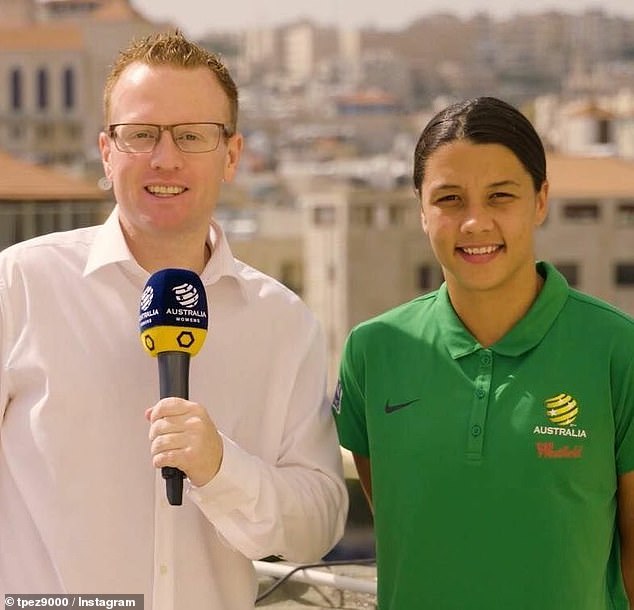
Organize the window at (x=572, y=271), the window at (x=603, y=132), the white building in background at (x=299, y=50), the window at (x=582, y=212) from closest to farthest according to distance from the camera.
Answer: the window at (x=572, y=271)
the window at (x=582, y=212)
the window at (x=603, y=132)
the white building in background at (x=299, y=50)

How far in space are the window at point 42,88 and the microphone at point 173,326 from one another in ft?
193

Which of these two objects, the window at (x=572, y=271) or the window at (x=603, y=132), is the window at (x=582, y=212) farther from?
the window at (x=603, y=132)

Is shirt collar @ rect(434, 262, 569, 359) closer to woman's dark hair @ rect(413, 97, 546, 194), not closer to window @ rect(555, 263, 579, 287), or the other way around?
woman's dark hair @ rect(413, 97, 546, 194)

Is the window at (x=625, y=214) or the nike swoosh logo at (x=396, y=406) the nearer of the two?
the nike swoosh logo at (x=396, y=406)

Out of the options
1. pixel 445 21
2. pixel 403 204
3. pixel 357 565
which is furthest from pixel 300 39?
pixel 357 565

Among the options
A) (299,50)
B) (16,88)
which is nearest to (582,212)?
(16,88)

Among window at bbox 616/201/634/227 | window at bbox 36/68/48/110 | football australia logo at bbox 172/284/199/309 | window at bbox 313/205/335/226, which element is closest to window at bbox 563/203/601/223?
window at bbox 616/201/634/227

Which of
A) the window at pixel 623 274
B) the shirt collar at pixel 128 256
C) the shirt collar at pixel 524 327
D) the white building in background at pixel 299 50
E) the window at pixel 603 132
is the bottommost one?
the shirt collar at pixel 524 327

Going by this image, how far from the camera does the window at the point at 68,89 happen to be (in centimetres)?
5875

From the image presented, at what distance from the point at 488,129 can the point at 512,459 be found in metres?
0.36

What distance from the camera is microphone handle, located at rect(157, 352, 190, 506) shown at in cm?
165

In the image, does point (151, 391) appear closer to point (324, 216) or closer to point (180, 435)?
point (180, 435)

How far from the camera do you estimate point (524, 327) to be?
74.8 inches

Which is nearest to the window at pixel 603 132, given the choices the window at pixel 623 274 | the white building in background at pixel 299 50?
the window at pixel 623 274
